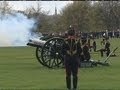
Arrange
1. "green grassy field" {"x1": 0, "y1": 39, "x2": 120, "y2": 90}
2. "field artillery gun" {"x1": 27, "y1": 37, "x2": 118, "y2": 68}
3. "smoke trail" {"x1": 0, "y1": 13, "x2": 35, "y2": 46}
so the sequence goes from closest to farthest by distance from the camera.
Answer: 1. "green grassy field" {"x1": 0, "y1": 39, "x2": 120, "y2": 90}
2. "field artillery gun" {"x1": 27, "y1": 37, "x2": 118, "y2": 68}
3. "smoke trail" {"x1": 0, "y1": 13, "x2": 35, "y2": 46}

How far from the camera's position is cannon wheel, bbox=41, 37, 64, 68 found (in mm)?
26141

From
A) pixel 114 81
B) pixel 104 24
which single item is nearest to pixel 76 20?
pixel 104 24

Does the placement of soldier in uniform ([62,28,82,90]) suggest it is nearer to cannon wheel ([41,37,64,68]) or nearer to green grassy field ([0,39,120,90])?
green grassy field ([0,39,120,90])

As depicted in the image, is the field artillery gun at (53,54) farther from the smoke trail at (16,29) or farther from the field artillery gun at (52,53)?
the smoke trail at (16,29)

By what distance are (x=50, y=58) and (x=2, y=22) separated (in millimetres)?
37323

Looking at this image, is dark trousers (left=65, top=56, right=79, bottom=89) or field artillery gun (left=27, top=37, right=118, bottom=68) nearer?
dark trousers (left=65, top=56, right=79, bottom=89)

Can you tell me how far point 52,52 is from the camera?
2641cm

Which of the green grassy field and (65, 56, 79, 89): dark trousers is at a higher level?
(65, 56, 79, 89): dark trousers

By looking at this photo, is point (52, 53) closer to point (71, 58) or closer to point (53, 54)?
point (53, 54)

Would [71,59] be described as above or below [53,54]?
above

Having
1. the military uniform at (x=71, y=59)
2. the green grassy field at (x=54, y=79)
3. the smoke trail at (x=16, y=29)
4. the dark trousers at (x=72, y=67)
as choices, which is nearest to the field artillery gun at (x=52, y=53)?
the green grassy field at (x=54, y=79)

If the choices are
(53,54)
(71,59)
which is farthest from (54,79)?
(53,54)

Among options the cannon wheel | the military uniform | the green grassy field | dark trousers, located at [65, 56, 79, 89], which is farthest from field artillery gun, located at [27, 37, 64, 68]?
dark trousers, located at [65, 56, 79, 89]

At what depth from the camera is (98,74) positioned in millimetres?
23203
